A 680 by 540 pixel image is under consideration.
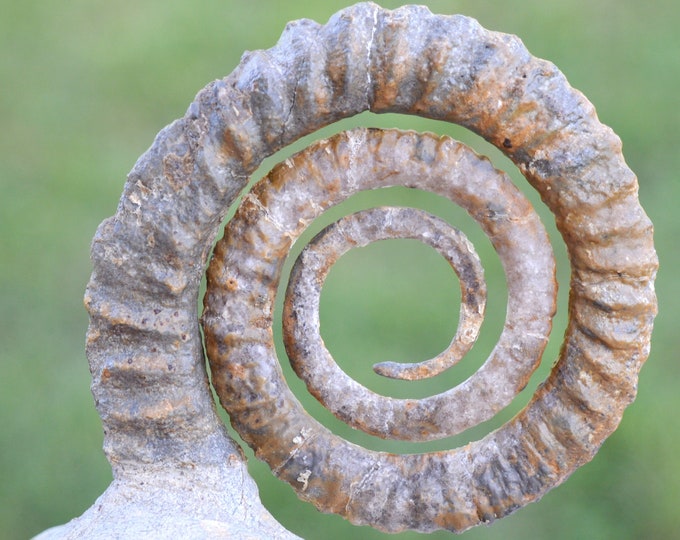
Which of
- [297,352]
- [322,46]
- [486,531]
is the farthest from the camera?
[486,531]

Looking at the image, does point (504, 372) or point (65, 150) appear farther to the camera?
point (65, 150)

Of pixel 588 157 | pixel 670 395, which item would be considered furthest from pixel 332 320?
pixel 588 157

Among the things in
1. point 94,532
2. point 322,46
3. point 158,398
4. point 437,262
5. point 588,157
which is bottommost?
point 94,532

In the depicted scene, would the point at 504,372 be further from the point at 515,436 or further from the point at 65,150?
the point at 65,150

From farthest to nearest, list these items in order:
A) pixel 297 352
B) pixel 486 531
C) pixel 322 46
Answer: pixel 486 531 → pixel 297 352 → pixel 322 46

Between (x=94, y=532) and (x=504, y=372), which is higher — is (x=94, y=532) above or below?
below

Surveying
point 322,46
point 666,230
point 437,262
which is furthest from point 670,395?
point 322,46
